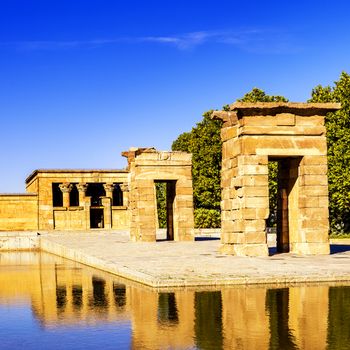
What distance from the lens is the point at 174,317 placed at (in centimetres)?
1016

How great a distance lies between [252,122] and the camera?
68.4 ft

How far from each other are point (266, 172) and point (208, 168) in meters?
27.9

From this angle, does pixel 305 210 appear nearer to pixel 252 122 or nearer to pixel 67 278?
pixel 252 122

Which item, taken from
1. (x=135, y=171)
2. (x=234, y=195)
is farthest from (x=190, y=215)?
(x=234, y=195)

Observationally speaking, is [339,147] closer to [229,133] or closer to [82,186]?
[229,133]

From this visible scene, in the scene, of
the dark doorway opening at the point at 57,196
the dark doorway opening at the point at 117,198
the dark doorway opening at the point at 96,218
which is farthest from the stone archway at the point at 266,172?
the dark doorway opening at the point at 117,198

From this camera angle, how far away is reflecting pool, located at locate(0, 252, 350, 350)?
8367mm

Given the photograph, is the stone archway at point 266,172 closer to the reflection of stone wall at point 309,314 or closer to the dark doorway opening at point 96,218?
the reflection of stone wall at point 309,314

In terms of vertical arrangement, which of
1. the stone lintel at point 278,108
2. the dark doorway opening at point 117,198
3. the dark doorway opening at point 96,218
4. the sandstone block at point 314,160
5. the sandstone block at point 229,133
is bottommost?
the dark doorway opening at point 96,218

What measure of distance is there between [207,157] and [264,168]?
28.0m

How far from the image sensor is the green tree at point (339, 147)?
37312 mm

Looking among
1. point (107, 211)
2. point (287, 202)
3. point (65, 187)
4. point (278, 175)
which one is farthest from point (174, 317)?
point (65, 187)

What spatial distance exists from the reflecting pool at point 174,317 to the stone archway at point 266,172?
6.51m

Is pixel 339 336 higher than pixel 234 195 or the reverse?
the reverse
